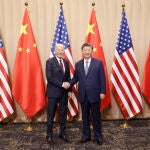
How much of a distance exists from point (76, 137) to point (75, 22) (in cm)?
217

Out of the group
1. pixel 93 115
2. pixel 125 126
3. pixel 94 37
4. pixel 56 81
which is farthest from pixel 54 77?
pixel 125 126

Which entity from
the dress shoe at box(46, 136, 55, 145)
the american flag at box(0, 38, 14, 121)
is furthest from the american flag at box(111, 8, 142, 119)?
the american flag at box(0, 38, 14, 121)

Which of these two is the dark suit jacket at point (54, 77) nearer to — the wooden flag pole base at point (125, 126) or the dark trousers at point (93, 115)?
the dark trousers at point (93, 115)

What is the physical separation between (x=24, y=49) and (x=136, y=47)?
2166 millimetres

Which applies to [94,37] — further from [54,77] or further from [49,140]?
[49,140]

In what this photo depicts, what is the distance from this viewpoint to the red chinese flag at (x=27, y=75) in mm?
5258

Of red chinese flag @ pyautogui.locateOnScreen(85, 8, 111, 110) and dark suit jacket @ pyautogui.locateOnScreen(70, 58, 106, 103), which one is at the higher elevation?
red chinese flag @ pyautogui.locateOnScreen(85, 8, 111, 110)

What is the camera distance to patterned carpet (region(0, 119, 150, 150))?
4320mm

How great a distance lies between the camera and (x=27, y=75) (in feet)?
17.4

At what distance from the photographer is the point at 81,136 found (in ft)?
15.8

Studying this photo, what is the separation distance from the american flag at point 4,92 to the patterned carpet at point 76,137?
0.32 meters

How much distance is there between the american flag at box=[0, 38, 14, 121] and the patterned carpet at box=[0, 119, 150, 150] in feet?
1.05

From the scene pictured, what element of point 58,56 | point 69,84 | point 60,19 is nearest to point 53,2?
point 60,19

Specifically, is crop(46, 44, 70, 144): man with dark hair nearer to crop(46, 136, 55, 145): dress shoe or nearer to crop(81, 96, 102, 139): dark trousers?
crop(46, 136, 55, 145): dress shoe
